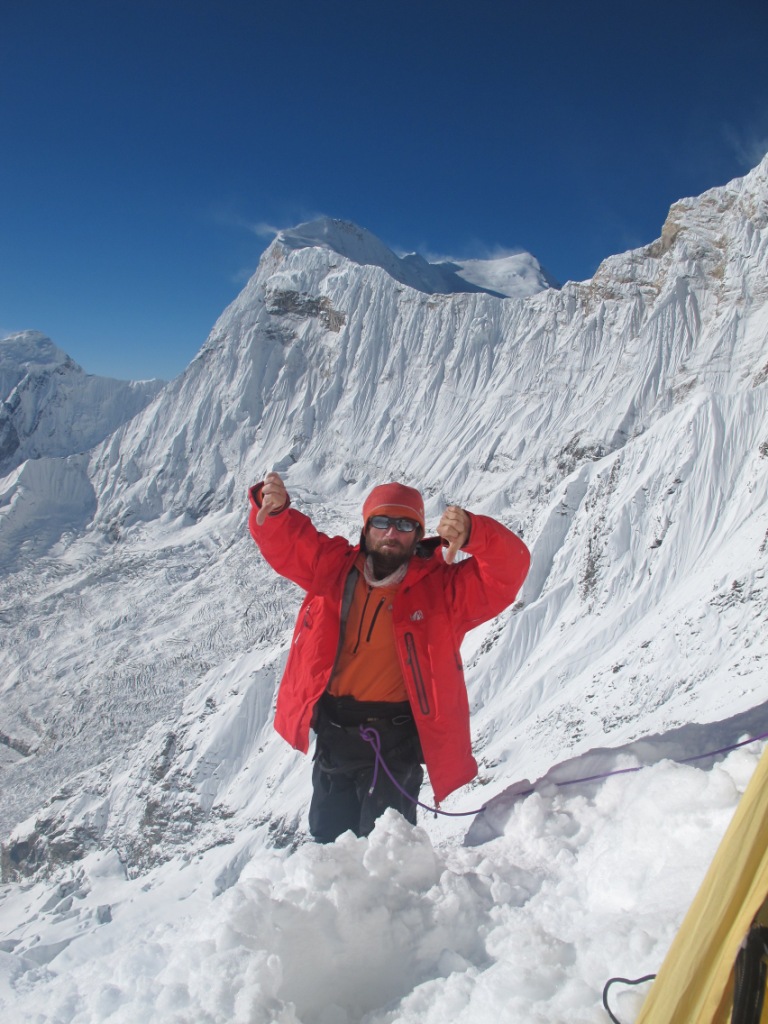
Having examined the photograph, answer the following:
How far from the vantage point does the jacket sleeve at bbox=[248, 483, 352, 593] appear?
4.21 meters

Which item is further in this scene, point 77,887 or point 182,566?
point 182,566

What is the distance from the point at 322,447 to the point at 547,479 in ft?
115

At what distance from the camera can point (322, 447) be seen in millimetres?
95938

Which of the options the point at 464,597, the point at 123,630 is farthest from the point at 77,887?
the point at 464,597

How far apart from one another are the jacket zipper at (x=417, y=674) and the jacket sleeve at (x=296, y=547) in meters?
0.69

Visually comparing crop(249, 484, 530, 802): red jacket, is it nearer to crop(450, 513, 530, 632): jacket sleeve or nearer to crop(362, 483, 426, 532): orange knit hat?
crop(450, 513, 530, 632): jacket sleeve

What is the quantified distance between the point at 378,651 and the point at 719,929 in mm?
2541

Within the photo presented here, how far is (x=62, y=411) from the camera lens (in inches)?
5689

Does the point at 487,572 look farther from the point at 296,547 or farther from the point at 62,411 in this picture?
the point at 62,411

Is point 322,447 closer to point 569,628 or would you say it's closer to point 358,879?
point 569,628

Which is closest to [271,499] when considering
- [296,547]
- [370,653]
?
[296,547]

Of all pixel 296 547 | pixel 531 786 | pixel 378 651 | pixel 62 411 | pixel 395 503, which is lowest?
pixel 531 786

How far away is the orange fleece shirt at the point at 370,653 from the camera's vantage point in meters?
4.15

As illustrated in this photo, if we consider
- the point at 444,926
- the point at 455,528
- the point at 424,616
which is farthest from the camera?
the point at 424,616
